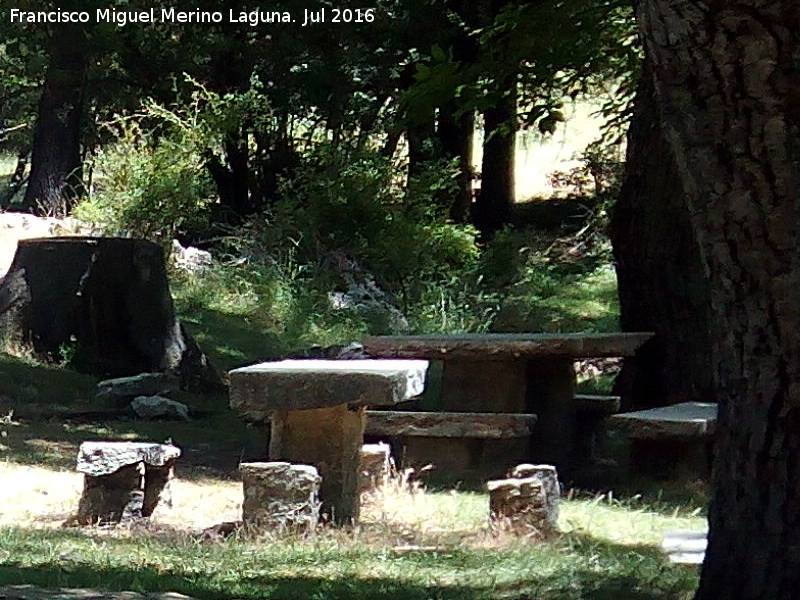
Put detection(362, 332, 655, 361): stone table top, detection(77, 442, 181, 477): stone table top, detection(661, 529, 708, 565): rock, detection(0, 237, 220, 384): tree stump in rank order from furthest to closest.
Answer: detection(0, 237, 220, 384): tree stump
detection(362, 332, 655, 361): stone table top
detection(77, 442, 181, 477): stone table top
detection(661, 529, 708, 565): rock

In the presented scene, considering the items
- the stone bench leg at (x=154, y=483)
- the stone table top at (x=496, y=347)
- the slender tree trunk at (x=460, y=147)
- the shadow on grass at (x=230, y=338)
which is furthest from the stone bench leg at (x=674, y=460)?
the slender tree trunk at (x=460, y=147)

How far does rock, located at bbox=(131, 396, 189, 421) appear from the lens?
32.2ft

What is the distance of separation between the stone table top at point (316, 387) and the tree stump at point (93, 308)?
17.2 feet

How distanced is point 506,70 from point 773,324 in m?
6.03

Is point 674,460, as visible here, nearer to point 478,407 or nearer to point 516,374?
point 516,374

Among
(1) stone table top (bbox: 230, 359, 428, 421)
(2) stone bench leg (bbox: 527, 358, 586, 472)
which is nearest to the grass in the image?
(1) stone table top (bbox: 230, 359, 428, 421)

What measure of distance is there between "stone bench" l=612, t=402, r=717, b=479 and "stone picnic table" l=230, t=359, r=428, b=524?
4.93ft

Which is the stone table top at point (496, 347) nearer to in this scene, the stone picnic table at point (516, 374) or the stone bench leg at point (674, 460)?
the stone picnic table at point (516, 374)

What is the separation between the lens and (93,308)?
11312mm

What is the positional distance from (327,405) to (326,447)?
345 mm

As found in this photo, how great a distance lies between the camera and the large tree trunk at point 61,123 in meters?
17.4

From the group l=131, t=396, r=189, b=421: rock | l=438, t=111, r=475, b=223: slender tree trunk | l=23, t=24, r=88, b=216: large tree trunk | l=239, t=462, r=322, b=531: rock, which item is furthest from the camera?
l=438, t=111, r=475, b=223: slender tree trunk

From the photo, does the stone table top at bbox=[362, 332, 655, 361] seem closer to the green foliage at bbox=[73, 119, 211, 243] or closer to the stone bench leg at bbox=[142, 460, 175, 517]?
the stone bench leg at bbox=[142, 460, 175, 517]

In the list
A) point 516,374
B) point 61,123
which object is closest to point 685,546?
point 516,374
